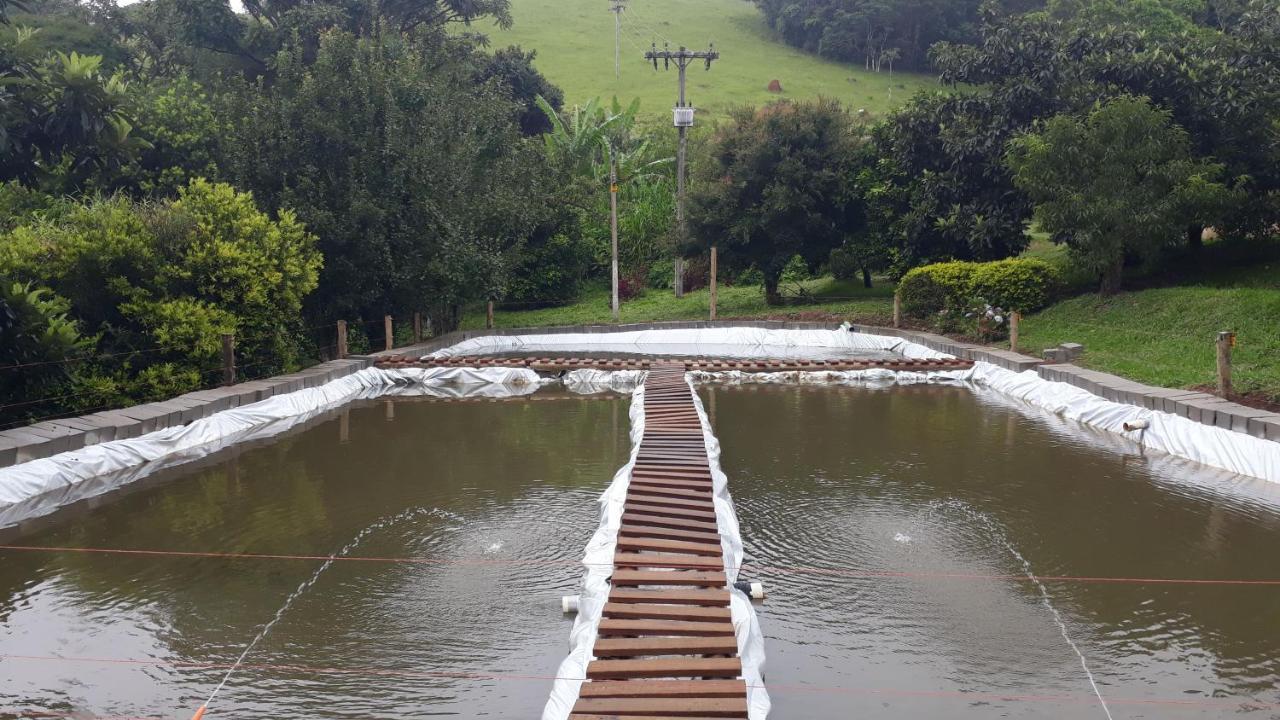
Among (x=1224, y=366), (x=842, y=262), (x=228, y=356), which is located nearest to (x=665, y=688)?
(x=1224, y=366)

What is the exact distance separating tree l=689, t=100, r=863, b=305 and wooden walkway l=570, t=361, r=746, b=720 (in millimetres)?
16124

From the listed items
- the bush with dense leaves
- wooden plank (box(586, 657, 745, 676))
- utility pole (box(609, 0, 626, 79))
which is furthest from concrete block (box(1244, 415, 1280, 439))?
utility pole (box(609, 0, 626, 79))

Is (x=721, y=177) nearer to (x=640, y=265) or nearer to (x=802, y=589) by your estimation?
(x=640, y=265)

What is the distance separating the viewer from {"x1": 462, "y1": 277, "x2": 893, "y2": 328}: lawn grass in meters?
24.6

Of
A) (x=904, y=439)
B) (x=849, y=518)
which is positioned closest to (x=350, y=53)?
(x=904, y=439)

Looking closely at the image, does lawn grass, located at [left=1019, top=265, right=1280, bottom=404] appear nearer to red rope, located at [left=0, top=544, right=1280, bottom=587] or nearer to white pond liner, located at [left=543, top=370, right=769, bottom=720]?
red rope, located at [left=0, top=544, right=1280, bottom=587]

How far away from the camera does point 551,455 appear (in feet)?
36.9

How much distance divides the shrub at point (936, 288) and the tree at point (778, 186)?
12.4 feet

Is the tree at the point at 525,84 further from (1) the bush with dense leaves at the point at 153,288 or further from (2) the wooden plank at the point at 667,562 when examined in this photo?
(2) the wooden plank at the point at 667,562

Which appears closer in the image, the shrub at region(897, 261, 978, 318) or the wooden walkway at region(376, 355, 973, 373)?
the wooden walkway at region(376, 355, 973, 373)

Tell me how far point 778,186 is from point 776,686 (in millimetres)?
19992

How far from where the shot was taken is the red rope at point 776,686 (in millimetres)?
5113

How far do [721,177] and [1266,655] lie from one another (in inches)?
811

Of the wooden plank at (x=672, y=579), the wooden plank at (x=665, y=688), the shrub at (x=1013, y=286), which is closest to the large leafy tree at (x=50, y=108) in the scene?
the wooden plank at (x=672, y=579)
